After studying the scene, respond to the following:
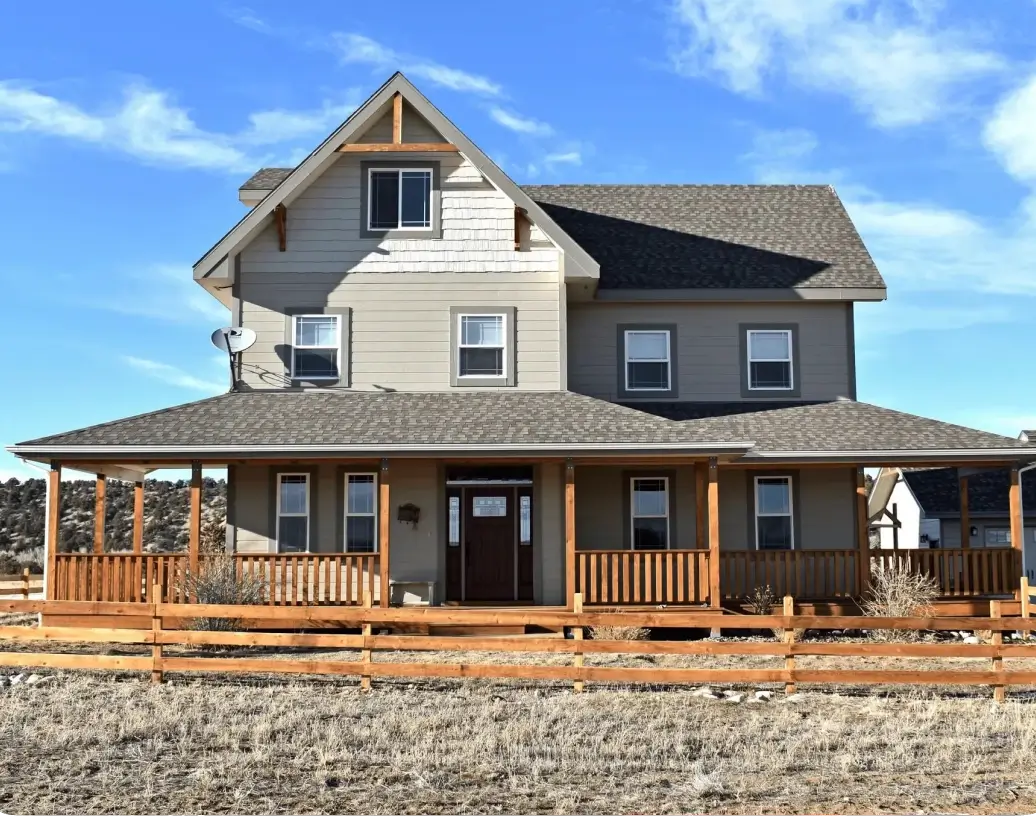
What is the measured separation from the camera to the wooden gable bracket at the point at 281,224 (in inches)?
756

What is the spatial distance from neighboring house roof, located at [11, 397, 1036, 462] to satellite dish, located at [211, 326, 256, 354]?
81 centimetres

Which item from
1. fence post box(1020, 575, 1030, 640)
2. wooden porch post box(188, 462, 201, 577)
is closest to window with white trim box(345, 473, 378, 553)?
wooden porch post box(188, 462, 201, 577)

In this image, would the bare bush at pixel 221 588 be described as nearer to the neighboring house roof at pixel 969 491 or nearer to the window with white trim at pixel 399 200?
the window with white trim at pixel 399 200

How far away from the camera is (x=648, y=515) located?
786 inches

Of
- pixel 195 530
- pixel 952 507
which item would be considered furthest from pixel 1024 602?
pixel 952 507

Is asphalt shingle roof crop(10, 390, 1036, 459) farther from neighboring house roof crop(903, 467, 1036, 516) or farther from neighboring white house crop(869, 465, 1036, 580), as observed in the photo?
neighboring house roof crop(903, 467, 1036, 516)

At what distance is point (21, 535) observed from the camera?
48.6m

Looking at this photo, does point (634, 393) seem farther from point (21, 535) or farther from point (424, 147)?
point (21, 535)

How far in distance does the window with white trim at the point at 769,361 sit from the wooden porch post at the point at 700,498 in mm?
2747

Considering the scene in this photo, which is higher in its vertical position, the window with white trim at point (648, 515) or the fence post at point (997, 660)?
the window with white trim at point (648, 515)

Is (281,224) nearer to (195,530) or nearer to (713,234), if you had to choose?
(195,530)

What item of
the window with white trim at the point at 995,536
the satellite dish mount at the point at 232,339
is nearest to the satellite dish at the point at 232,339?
the satellite dish mount at the point at 232,339

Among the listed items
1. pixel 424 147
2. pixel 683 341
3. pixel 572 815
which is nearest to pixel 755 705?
pixel 572 815

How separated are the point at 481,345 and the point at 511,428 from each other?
7.86 ft
